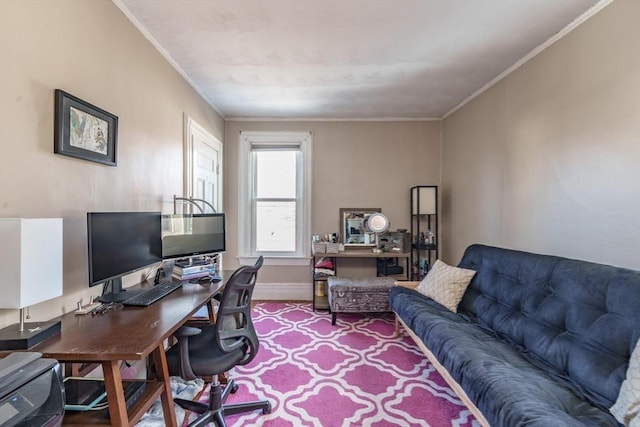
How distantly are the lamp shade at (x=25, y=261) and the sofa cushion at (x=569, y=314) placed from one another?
225 centimetres

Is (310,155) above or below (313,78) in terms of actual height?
below

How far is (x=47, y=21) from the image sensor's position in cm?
134

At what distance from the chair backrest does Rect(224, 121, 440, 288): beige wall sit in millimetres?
2410

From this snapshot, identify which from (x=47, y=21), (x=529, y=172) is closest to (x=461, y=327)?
(x=529, y=172)

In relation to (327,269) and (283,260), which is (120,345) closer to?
(327,269)

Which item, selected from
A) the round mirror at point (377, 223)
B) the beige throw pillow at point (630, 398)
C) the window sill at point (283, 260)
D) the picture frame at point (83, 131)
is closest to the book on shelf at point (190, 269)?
the picture frame at point (83, 131)

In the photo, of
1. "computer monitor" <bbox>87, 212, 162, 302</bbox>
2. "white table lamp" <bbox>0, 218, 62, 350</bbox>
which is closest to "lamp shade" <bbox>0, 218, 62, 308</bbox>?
"white table lamp" <bbox>0, 218, 62, 350</bbox>

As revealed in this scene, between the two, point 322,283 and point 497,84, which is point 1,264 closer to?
point 322,283

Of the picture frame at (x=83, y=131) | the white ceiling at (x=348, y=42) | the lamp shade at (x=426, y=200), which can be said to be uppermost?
the white ceiling at (x=348, y=42)

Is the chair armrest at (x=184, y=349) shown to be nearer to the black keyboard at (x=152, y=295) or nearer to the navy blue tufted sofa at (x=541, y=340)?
the black keyboard at (x=152, y=295)

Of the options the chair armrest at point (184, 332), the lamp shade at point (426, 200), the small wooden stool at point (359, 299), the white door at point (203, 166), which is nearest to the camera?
the chair armrest at point (184, 332)

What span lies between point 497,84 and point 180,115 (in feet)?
9.48

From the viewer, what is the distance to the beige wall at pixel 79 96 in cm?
120

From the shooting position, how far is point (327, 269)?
3.80 m
